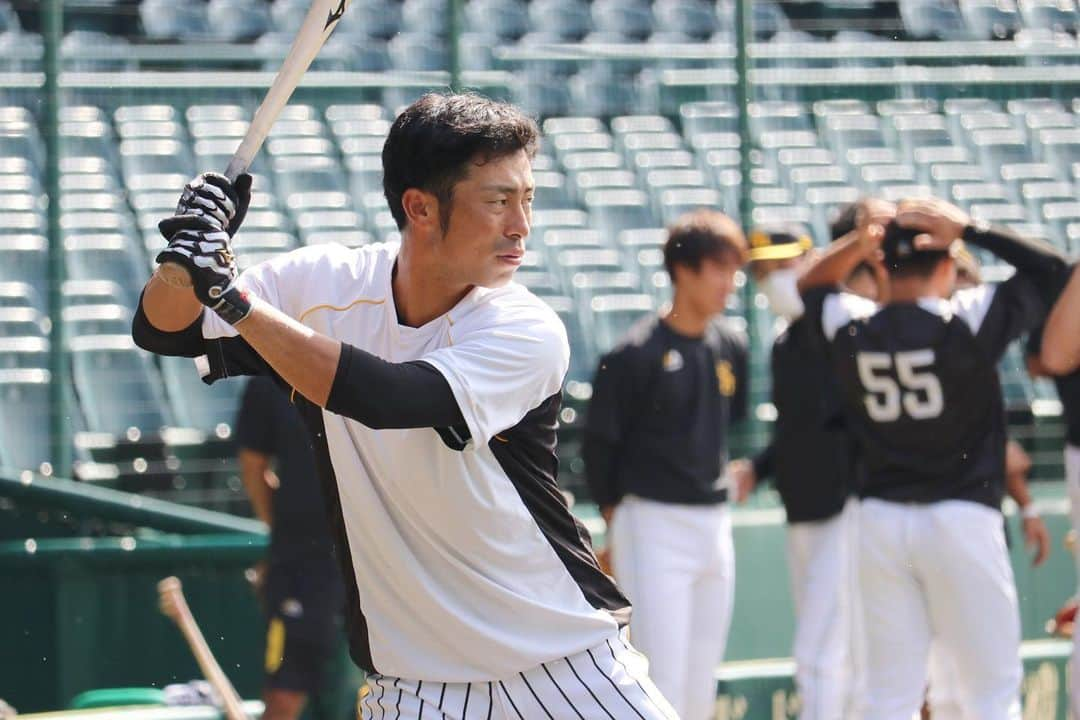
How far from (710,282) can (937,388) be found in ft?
3.65

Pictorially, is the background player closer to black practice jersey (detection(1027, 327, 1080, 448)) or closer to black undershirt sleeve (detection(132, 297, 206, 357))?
black practice jersey (detection(1027, 327, 1080, 448))

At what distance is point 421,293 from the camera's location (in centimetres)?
315

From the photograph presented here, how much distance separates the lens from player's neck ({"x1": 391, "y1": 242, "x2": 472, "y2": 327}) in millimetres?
3135

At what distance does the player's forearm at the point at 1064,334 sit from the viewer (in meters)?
5.37

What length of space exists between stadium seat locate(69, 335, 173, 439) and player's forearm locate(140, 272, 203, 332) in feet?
12.6

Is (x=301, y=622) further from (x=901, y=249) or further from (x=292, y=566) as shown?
(x=901, y=249)

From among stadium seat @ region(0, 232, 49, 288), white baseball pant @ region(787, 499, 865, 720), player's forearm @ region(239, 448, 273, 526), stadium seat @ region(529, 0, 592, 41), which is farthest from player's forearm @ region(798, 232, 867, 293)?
stadium seat @ region(529, 0, 592, 41)

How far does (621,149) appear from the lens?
31.4 ft

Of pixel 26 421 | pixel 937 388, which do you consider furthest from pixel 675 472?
pixel 26 421

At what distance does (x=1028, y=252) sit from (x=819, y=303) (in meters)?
0.70

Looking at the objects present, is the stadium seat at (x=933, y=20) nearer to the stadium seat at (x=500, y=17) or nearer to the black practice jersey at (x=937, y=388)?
the stadium seat at (x=500, y=17)

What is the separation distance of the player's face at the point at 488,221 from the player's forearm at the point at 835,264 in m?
2.90

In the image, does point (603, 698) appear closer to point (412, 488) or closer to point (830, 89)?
point (412, 488)

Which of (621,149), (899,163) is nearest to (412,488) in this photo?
(621,149)
